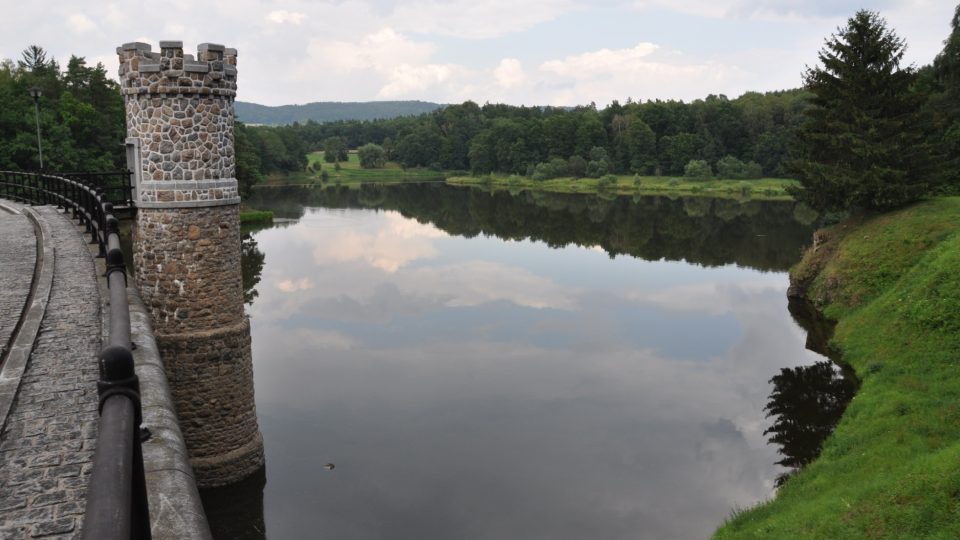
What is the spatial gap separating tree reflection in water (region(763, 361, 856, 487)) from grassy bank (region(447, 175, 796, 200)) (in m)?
69.4

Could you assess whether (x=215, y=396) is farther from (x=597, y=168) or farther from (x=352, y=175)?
(x=352, y=175)

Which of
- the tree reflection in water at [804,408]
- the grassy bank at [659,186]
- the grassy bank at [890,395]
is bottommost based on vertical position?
the tree reflection in water at [804,408]

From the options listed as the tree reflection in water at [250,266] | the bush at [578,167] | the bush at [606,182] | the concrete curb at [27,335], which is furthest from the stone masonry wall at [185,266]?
the bush at [578,167]

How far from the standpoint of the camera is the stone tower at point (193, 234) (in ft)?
43.5

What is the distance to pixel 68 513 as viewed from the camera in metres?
5.47

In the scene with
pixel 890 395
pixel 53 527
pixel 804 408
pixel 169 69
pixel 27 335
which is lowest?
pixel 804 408

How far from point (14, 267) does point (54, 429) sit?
7531mm

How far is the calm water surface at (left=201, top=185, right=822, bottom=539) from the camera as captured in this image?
50.4 ft

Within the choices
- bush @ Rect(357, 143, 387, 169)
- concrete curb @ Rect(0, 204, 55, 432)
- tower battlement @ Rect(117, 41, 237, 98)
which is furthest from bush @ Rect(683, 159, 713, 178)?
concrete curb @ Rect(0, 204, 55, 432)

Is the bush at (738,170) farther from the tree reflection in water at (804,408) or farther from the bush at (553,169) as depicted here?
the tree reflection in water at (804,408)

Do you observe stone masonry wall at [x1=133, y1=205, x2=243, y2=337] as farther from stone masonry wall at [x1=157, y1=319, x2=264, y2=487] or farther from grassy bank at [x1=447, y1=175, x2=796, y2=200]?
grassy bank at [x1=447, y1=175, x2=796, y2=200]

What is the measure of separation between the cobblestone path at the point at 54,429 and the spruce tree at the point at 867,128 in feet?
102

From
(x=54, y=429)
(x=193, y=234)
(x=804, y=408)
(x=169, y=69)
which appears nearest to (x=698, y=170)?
(x=804, y=408)

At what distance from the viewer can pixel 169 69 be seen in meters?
13.1
